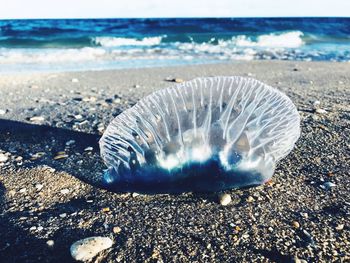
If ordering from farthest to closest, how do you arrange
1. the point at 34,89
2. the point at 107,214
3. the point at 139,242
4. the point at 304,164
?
the point at 34,89 → the point at 304,164 → the point at 107,214 → the point at 139,242

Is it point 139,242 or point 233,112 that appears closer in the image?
point 139,242

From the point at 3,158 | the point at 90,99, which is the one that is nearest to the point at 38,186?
the point at 3,158

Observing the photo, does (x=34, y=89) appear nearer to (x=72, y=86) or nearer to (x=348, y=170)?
(x=72, y=86)

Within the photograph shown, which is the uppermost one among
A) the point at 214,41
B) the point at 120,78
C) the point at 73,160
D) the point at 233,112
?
the point at 233,112

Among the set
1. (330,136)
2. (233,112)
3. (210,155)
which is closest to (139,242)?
(210,155)

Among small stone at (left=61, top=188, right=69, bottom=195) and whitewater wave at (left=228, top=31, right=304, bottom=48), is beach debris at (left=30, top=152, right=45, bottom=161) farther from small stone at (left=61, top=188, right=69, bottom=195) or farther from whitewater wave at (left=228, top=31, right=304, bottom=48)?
whitewater wave at (left=228, top=31, right=304, bottom=48)

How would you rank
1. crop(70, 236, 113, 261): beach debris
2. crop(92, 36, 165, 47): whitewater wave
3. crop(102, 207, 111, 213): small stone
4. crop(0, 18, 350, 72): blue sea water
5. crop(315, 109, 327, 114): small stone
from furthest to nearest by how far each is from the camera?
crop(92, 36, 165, 47): whitewater wave → crop(0, 18, 350, 72): blue sea water → crop(315, 109, 327, 114): small stone → crop(102, 207, 111, 213): small stone → crop(70, 236, 113, 261): beach debris

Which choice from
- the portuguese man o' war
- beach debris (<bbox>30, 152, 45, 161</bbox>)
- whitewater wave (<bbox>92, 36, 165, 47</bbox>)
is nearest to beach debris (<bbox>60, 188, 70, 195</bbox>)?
the portuguese man o' war
